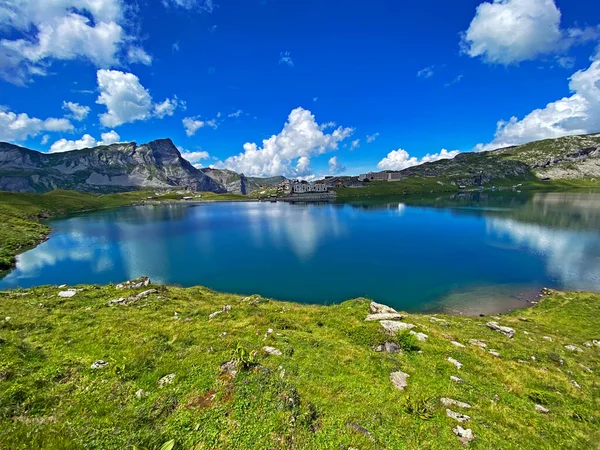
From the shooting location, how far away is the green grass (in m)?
8.01

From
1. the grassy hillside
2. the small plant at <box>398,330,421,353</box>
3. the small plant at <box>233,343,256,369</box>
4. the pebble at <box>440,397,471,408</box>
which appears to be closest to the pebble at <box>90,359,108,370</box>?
the small plant at <box>233,343,256,369</box>

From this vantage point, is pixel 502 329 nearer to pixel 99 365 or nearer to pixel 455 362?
pixel 455 362

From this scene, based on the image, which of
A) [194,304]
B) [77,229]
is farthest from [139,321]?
[77,229]

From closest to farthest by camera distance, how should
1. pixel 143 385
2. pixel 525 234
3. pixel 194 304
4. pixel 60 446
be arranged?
1. pixel 60 446
2. pixel 143 385
3. pixel 194 304
4. pixel 525 234

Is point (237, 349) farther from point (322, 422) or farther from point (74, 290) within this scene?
point (74, 290)

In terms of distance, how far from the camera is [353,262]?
50.9 metres

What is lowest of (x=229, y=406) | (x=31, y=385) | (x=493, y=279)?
(x=493, y=279)

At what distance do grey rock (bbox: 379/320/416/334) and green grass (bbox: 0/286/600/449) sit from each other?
552 mm

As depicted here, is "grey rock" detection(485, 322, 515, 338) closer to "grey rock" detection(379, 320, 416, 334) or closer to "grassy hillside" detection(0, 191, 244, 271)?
"grey rock" detection(379, 320, 416, 334)

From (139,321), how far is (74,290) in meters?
12.0

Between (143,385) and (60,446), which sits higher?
(60,446)

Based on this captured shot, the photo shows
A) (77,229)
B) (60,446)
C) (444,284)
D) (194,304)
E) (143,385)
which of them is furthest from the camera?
(77,229)

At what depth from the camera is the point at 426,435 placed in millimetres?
8695

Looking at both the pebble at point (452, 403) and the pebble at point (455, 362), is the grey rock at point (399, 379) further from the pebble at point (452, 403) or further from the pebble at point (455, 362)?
the pebble at point (455, 362)
